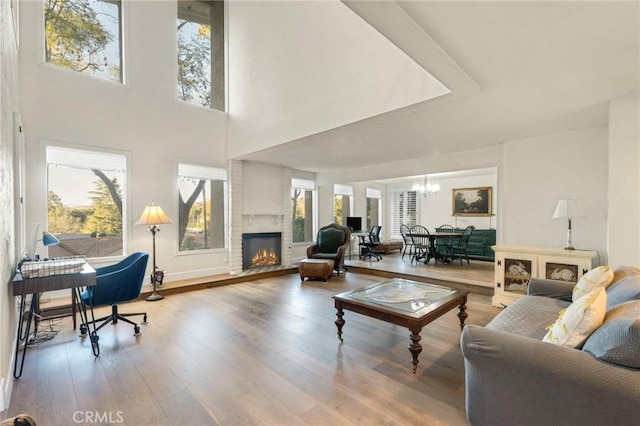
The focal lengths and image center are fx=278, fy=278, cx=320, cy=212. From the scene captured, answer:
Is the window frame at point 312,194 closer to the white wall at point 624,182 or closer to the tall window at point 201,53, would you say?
the tall window at point 201,53

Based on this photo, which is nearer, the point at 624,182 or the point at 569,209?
the point at 624,182

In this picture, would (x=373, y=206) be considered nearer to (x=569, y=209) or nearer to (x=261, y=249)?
(x=261, y=249)

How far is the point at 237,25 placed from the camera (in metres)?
5.53

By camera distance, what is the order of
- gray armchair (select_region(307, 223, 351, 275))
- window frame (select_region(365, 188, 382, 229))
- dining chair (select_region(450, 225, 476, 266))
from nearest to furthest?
gray armchair (select_region(307, 223, 351, 275)) → dining chair (select_region(450, 225, 476, 266)) → window frame (select_region(365, 188, 382, 229))

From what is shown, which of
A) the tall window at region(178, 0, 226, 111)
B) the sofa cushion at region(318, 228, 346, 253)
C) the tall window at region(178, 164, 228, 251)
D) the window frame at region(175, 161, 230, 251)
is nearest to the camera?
the window frame at region(175, 161, 230, 251)

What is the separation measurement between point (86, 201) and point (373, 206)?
753 cm

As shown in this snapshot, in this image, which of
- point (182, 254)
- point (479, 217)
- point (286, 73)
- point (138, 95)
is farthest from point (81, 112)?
point (479, 217)

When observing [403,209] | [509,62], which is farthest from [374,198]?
[509,62]

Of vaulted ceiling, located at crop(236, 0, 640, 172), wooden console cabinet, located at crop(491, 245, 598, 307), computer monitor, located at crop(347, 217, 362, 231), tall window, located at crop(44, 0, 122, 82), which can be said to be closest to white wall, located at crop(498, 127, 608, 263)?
vaulted ceiling, located at crop(236, 0, 640, 172)

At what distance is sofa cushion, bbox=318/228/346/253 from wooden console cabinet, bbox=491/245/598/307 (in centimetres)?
306

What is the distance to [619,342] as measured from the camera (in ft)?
4.01

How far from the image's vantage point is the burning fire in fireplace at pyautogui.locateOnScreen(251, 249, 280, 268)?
6.04m

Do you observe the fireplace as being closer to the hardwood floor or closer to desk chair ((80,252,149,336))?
the hardwood floor

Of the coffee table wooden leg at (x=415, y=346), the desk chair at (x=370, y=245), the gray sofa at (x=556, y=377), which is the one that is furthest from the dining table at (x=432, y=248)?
the gray sofa at (x=556, y=377)
